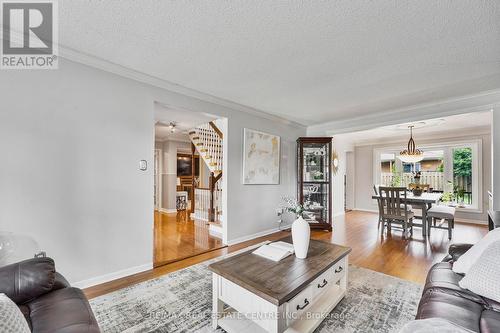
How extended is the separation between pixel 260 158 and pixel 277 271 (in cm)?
275

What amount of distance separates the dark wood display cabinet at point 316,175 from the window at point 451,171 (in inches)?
111

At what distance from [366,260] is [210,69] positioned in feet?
10.6

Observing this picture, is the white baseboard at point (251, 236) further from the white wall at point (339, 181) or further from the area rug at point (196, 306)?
the white wall at point (339, 181)

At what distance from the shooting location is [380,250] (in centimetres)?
346

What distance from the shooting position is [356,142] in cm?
725

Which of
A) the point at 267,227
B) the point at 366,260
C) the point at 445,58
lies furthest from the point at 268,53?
the point at 267,227

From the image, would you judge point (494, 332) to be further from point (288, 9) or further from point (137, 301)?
point (137, 301)

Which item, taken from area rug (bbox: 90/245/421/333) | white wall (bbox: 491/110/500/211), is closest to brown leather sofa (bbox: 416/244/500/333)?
area rug (bbox: 90/245/421/333)

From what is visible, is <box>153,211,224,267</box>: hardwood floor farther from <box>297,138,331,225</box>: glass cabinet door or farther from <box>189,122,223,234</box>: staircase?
<box>297,138,331,225</box>: glass cabinet door

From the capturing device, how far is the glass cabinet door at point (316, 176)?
16.3 feet

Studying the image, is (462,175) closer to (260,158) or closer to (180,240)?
(260,158)

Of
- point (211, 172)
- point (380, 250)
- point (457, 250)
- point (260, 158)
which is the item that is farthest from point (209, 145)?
point (457, 250)

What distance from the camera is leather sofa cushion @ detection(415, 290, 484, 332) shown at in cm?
107

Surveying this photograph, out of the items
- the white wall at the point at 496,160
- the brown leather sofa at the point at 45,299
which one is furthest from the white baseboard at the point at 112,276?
the white wall at the point at 496,160
